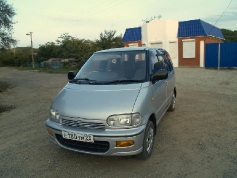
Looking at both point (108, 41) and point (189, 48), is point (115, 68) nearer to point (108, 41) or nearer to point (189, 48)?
point (189, 48)

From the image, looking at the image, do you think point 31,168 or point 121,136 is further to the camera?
point 31,168

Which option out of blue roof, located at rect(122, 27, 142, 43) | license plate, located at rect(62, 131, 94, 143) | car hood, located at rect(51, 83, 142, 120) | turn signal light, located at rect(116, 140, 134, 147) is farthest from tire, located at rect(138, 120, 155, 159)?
blue roof, located at rect(122, 27, 142, 43)

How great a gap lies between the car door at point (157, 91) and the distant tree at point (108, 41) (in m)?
26.2

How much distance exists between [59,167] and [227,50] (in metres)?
19.6

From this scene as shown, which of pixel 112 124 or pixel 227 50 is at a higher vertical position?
pixel 227 50

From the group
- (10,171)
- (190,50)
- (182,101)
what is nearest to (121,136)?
(10,171)

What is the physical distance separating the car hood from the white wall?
21.3 m

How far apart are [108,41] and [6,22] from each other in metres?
16.1

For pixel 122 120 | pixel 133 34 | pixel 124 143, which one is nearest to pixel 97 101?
pixel 122 120

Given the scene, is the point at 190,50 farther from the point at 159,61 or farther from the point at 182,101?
the point at 159,61

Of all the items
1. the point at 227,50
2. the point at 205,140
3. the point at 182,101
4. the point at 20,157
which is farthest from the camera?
the point at 227,50

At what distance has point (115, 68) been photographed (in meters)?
4.68

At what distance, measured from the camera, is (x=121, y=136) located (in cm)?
339

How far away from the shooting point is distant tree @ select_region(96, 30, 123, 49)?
102ft
